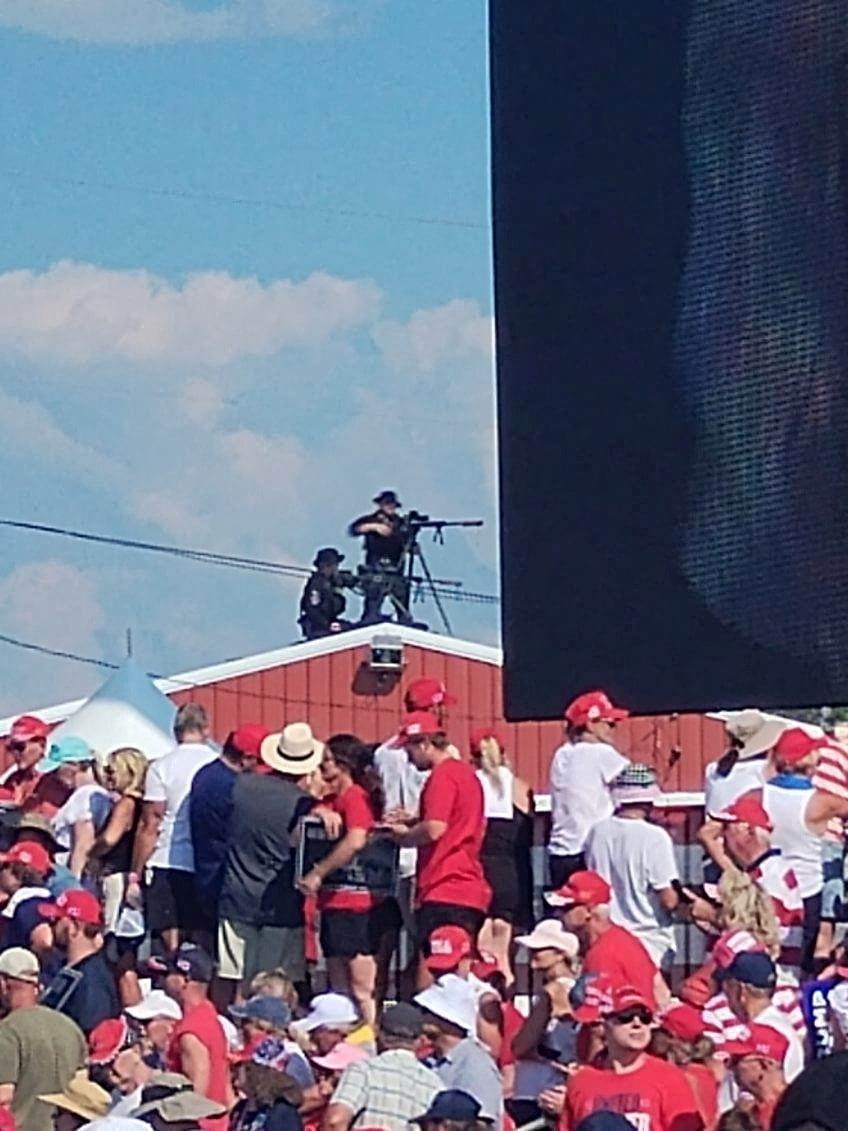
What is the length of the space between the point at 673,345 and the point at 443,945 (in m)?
2.21

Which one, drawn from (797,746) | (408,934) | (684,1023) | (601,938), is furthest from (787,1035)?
(408,934)

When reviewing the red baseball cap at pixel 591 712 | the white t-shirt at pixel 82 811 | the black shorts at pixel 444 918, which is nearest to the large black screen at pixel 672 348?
the red baseball cap at pixel 591 712

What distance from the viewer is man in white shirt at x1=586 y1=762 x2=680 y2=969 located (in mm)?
7398

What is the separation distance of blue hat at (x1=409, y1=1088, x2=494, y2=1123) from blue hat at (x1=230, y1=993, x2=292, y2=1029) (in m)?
1.25

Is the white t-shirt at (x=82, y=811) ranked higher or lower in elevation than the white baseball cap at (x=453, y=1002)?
higher

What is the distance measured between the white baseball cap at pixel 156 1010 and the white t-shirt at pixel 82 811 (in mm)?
1152

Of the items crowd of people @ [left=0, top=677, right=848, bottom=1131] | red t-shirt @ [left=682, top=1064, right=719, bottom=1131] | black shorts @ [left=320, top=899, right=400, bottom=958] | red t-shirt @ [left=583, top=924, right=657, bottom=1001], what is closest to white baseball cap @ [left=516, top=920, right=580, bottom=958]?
crowd of people @ [left=0, top=677, right=848, bottom=1131]

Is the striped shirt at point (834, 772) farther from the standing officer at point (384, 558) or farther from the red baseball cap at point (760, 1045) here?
the standing officer at point (384, 558)

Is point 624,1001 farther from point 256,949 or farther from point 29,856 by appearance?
point 29,856

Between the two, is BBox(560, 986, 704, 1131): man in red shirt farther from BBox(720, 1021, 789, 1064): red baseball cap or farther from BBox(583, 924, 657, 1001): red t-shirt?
BBox(583, 924, 657, 1001): red t-shirt

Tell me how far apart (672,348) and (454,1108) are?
1802 millimetres

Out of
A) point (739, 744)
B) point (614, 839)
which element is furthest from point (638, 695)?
point (739, 744)

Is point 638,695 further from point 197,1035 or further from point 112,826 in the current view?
point 112,826

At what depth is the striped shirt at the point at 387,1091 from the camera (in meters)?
6.25
